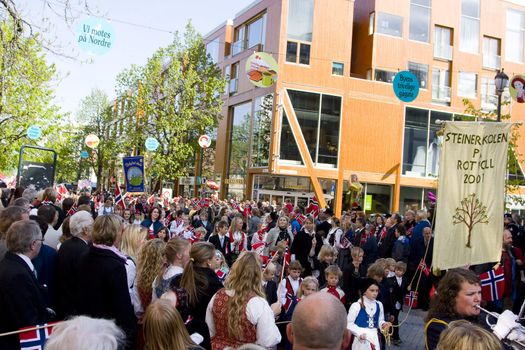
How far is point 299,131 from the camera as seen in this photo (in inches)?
1233

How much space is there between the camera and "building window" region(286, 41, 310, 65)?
31.3 meters

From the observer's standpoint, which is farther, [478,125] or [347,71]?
[347,71]

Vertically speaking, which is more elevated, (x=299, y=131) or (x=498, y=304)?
(x=299, y=131)

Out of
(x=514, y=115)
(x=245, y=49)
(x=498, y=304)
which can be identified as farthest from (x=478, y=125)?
(x=514, y=115)

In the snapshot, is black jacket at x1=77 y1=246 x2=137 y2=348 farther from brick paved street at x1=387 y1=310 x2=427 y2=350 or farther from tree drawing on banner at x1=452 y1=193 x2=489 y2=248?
brick paved street at x1=387 y1=310 x2=427 y2=350

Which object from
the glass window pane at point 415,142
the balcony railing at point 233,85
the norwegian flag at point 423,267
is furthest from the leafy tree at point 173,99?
the norwegian flag at point 423,267

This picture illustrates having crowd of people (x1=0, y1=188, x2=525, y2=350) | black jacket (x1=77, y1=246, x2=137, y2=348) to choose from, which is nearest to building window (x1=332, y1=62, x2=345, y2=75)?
crowd of people (x1=0, y1=188, x2=525, y2=350)

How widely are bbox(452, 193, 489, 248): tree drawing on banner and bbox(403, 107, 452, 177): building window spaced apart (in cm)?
2845

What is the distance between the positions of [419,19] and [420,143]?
321 inches

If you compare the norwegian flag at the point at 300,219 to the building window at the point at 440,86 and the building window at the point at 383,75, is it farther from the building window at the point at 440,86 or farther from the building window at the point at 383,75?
the building window at the point at 440,86

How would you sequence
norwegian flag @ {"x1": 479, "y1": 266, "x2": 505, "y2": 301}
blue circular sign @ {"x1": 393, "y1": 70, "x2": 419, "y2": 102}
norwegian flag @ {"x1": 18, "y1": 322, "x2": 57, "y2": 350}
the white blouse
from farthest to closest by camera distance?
blue circular sign @ {"x1": 393, "y1": 70, "x2": 419, "y2": 102}, norwegian flag @ {"x1": 479, "y1": 266, "x2": 505, "y2": 301}, the white blouse, norwegian flag @ {"x1": 18, "y1": 322, "x2": 57, "y2": 350}

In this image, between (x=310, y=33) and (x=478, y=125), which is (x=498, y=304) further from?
(x=310, y=33)

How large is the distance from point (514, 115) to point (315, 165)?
51.0 feet

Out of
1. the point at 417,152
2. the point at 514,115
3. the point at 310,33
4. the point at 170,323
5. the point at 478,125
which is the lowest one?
the point at 170,323
